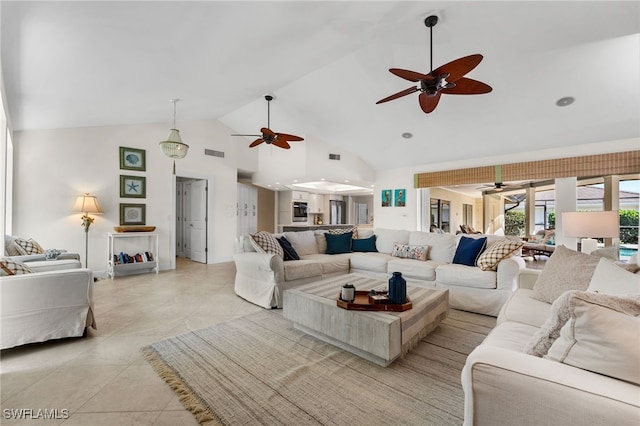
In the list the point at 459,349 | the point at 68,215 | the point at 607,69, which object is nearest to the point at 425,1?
the point at 607,69

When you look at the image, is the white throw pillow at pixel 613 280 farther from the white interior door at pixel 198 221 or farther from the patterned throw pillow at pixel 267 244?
the white interior door at pixel 198 221

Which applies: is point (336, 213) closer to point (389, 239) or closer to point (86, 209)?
point (389, 239)

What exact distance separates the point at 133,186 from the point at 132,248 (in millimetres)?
1153

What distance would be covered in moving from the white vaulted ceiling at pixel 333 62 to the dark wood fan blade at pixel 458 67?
2.71ft

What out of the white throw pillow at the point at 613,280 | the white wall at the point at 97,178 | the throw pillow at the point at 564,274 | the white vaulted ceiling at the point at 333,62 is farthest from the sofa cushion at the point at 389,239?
the white wall at the point at 97,178

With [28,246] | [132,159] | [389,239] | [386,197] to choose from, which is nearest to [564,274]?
[389,239]

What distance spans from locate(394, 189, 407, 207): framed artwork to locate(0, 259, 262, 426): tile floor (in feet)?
15.0

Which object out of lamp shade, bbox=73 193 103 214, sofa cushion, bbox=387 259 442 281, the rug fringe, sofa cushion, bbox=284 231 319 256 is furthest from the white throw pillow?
lamp shade, bbox=73 193 103 214

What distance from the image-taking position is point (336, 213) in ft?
32.2

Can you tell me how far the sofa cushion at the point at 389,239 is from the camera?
4.61 metres

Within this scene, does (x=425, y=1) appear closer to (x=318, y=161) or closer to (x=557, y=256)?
(x=557, y=256)

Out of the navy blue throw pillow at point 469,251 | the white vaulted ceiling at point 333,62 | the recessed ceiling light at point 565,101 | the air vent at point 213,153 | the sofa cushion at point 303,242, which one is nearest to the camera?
the white vaulted ceiling at point 333,62

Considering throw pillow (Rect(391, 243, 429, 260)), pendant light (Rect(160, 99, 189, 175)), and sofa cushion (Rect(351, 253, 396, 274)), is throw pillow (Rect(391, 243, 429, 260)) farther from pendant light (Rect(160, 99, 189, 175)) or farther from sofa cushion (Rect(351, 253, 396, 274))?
pendant light (Rect(160, 99, 189, 175))

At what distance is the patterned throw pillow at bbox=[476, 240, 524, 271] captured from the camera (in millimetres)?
3105
